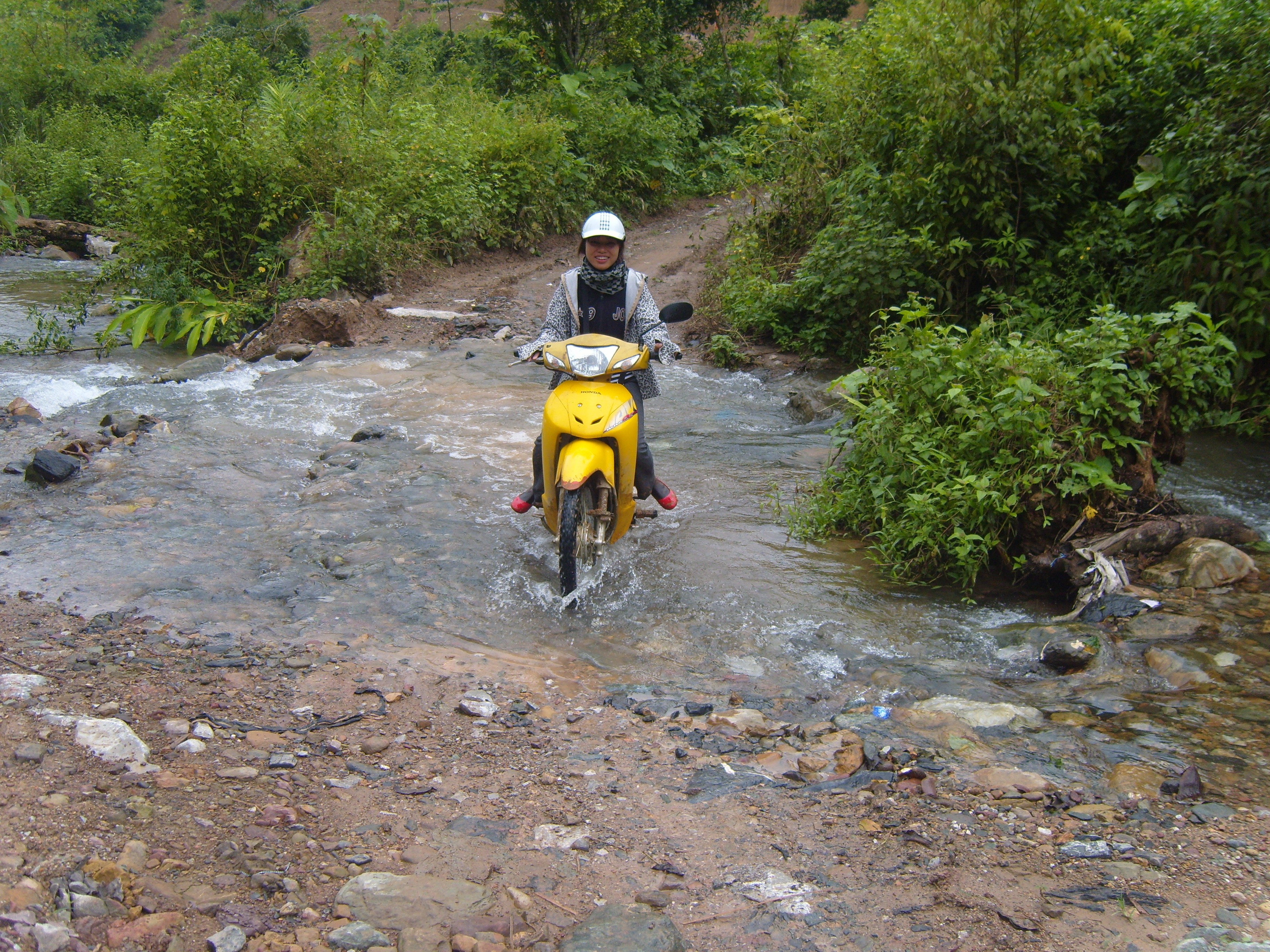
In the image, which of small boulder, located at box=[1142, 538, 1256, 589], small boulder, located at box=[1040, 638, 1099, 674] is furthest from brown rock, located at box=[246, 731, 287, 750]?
small boulder, located at box=[1142, 538, 1256, 589]

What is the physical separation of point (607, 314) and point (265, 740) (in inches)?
122

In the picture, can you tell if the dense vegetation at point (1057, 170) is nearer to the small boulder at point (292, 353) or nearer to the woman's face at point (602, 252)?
the woman's face at point (602, 252)

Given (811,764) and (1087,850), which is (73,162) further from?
(1087,850)

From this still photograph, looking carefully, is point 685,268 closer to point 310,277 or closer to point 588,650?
point 310,277

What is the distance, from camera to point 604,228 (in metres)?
4.98

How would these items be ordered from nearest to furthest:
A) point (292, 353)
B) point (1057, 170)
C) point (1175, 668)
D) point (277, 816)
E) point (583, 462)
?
point (277, 816) < point (1175, 668) < point (583, 462) < point (1057, 170) < point (292, 353)

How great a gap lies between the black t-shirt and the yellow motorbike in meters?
0.35

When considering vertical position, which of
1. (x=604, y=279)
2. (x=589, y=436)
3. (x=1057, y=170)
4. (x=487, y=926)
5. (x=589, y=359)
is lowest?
(x=487, y=926)

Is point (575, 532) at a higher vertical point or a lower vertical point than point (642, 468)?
lower

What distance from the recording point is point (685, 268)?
14.0 metres

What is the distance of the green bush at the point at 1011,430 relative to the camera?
191 inches

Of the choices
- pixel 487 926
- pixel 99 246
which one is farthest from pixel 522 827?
pixel 99 246

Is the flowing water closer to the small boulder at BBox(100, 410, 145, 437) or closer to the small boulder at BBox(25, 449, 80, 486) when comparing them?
the small boulder at BBox(25, 449, 80, 486)

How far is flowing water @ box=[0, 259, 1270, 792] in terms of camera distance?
4.31m
